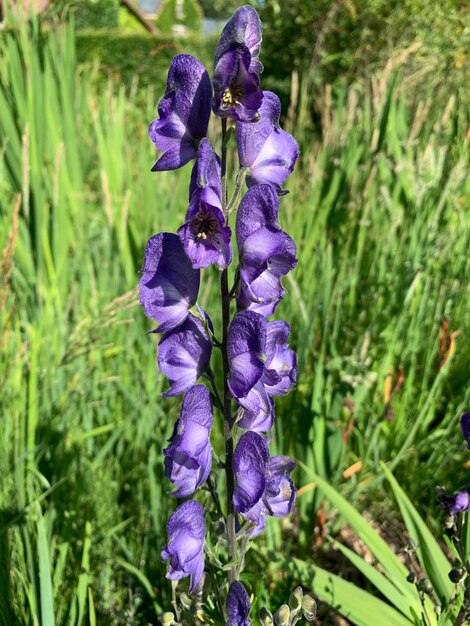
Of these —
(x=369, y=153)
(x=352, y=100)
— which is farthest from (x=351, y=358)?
(x=352, y=100)

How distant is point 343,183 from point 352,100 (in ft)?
2.14

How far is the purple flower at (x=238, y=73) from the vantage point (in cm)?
79

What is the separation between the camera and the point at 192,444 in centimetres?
87

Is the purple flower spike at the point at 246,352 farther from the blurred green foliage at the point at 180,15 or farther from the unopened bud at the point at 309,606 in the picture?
the blurred green foliage at the point at 180,15

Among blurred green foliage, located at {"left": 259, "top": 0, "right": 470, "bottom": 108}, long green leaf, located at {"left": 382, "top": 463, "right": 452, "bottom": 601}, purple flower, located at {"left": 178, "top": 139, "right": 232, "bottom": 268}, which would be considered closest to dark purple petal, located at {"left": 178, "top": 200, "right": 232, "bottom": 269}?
purple flower, located at {"left": 178, "top": 139, "right": 232, "bottom": 268}

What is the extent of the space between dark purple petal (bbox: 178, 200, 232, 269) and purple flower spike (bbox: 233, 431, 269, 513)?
0.96 ft

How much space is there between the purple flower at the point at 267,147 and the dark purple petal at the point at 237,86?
79 millimetres

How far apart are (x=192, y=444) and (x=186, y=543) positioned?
7.1 inches

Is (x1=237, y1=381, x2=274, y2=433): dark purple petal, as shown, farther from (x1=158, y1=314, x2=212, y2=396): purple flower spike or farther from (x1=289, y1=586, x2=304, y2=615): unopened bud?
(x1=289, y1=586, x2=304, y2=615): unopened bud

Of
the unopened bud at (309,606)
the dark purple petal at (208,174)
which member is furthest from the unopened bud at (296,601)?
the dark purple petal at (208,174)

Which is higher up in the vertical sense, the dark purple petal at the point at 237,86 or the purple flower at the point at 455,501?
the dark purple petal at the point at 237,86

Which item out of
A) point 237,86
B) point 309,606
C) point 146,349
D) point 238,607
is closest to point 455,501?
point 309,606

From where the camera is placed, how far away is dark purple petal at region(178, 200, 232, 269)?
802mm

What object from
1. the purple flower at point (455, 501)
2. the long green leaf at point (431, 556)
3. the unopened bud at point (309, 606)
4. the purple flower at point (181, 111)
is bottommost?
the long green leaf at point (431, 556)
